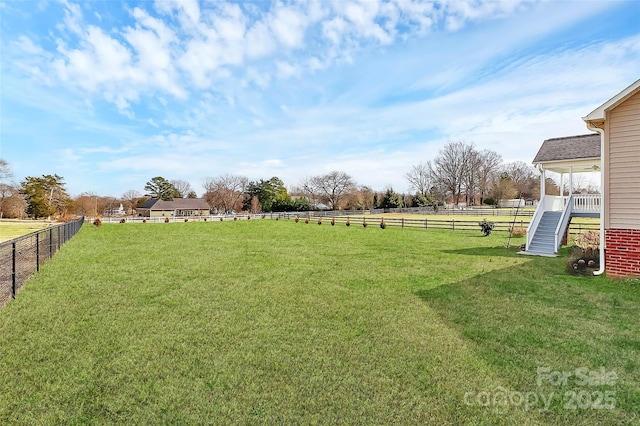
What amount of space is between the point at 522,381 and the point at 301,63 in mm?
14705

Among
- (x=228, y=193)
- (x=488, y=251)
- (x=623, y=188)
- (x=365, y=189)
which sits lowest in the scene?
(x=488, y=251)

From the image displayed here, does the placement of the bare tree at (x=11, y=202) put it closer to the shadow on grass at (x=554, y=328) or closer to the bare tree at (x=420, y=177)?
the shadow on grass at (x=554, y=328)

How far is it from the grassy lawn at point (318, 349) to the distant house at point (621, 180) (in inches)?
35.1

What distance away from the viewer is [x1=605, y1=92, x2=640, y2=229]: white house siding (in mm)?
7652

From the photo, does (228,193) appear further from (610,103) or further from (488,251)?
(610,103)

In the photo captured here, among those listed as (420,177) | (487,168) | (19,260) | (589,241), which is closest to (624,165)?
(589,241)

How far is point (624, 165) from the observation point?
25.7 feet

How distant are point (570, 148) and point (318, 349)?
596 inches

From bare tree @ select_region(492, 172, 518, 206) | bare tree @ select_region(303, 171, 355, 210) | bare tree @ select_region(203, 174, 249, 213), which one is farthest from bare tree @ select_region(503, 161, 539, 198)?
bare tree @ select_region(203, 174, 249, 213)

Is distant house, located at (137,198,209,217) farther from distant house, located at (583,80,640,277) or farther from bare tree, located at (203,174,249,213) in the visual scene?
distant house, located at (583,80,640,277)

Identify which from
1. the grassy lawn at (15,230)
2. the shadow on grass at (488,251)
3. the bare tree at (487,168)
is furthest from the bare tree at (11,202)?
the bare tree at (487,168)

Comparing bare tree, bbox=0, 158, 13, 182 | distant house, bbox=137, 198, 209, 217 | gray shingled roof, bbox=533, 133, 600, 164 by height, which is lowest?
distant house, bbox=137, 198, 209, 217

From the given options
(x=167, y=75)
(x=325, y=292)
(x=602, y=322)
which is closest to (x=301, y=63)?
(x=167, y=75)

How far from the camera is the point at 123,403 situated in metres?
2.78
